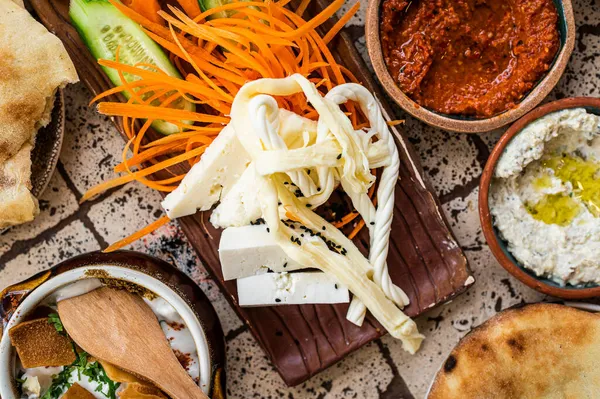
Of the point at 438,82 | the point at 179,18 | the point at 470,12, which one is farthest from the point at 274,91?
the point at 470,12

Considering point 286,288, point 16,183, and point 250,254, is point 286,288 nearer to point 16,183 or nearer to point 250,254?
point 250,254

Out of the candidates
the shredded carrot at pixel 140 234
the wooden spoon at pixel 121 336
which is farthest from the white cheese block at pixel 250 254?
the wooden spoon at pixel 121 336

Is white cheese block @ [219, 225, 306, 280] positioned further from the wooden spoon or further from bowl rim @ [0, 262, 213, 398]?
the wooden spoon

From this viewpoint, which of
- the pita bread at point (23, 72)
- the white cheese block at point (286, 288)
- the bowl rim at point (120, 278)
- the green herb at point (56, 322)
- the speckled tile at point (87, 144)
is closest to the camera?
the bowl rim at point (120, 278)

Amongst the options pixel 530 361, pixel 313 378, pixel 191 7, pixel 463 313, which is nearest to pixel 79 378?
pixel 313 378

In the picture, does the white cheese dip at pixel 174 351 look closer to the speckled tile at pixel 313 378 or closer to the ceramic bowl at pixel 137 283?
the ceramic bowl at pixel 137 283

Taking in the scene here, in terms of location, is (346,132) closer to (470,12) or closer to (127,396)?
(470,12)

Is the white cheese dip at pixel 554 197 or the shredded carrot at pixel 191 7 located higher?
the shredded carrot at pixel 191 7
